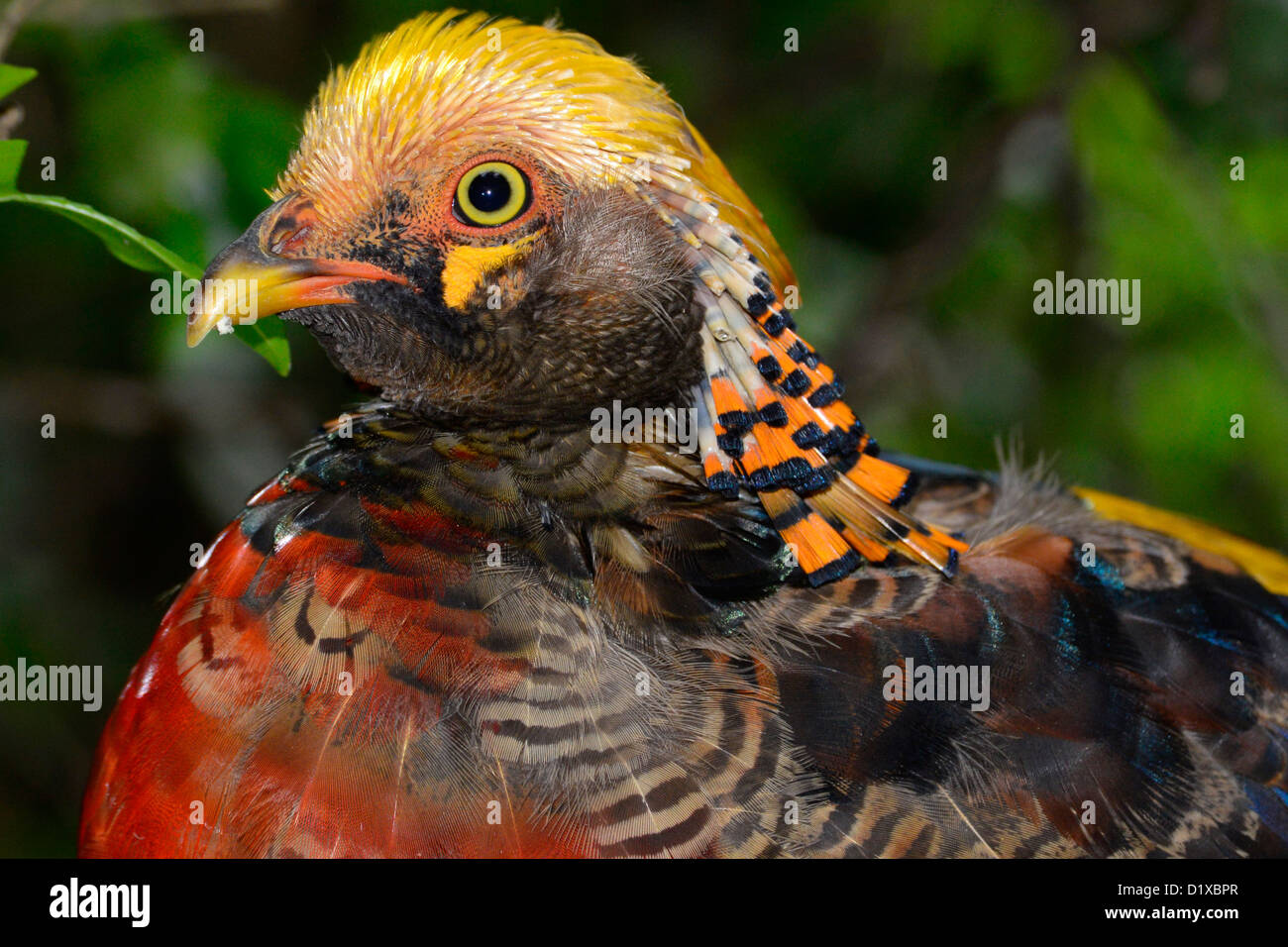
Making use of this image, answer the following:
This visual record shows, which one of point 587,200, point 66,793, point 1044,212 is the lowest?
point 66,793

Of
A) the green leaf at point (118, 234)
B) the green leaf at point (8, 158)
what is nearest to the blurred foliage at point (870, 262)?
the green leaf at point (118, 234)

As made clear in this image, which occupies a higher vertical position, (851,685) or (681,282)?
(681,282)

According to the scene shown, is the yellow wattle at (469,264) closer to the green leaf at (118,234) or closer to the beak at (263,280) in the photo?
the beak at (263,280)

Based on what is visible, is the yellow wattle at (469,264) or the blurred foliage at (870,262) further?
the blurred foliage at (870,262)

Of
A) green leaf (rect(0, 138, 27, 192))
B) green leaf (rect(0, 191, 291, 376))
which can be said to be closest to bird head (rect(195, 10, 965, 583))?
green leaf (rect(0, 191, 291, 376))

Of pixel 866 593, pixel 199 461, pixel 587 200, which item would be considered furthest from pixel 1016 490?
pixel 199 461

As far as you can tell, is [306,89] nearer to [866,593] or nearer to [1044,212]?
[1044,212]

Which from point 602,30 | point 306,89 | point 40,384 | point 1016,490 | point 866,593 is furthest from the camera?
point 602,30

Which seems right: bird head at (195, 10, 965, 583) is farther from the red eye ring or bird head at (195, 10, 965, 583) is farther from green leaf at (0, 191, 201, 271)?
green leaf at (0, 191, 201, 271)
